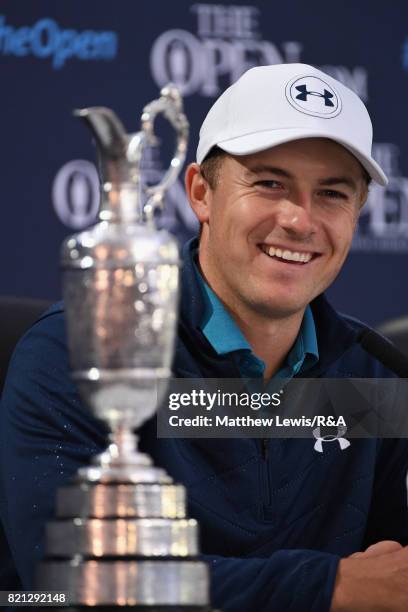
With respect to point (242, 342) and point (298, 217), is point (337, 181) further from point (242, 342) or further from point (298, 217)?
point (242, 342)

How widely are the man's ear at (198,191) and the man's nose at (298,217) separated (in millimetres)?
144

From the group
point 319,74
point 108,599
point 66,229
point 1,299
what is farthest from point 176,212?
A: point 108,599

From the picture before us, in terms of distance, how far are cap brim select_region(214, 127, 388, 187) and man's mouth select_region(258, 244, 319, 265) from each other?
0.12 metres

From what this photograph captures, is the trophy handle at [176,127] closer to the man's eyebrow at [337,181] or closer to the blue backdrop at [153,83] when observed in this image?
the man's eyebrow at [337,181]

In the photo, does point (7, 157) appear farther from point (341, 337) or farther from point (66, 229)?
point (341, 337)

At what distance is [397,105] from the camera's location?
2.94 metres

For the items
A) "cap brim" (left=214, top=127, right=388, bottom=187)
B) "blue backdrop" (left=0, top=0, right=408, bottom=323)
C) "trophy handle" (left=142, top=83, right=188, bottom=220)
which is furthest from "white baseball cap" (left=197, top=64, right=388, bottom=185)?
"blue backdrop" (left=0, top=0, right=408, bottom=323)

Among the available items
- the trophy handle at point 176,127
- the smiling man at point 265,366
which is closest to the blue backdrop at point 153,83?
the smiling man at point 265,366

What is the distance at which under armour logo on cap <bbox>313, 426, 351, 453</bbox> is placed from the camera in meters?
1.62

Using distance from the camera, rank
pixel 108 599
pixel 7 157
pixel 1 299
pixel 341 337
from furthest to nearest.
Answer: pixel 7 157, pixel 1 299, pixel 341 337, pixel 108 599

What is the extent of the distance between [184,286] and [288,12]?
1388 mm

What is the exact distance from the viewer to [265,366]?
166 centimetres

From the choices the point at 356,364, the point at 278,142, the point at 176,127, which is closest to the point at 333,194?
the point at 278,142

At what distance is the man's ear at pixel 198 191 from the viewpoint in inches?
66.6
